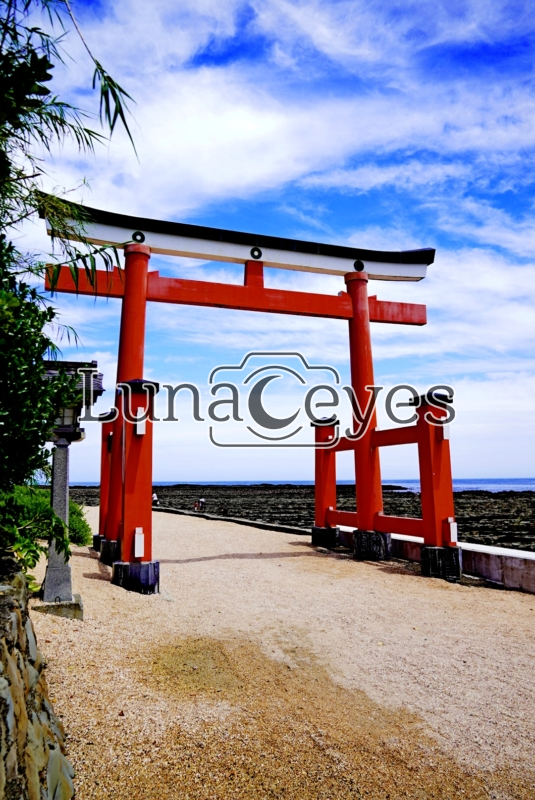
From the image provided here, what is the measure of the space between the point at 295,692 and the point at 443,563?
482cm

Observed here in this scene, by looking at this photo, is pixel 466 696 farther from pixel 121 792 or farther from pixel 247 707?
pixel 121 792

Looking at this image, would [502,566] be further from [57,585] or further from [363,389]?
Result: [57,585]

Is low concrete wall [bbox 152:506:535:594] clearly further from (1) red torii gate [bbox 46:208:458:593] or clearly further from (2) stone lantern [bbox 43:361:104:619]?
(2) stone lantern [bbox 43:361:104:619]

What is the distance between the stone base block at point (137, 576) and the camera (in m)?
6.39

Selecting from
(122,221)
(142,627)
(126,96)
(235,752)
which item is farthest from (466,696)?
(122,221)

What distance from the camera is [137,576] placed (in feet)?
21.1

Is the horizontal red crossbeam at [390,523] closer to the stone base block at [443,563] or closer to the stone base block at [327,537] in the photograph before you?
the stone base block at [327,537]

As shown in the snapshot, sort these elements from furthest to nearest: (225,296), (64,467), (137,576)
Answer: (225,296) < (137,576) < (64,467)

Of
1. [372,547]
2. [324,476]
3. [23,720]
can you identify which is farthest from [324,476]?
[23,720]

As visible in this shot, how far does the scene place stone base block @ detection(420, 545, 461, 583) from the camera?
25.2ft

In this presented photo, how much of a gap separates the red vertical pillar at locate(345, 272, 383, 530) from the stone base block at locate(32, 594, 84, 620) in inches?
225

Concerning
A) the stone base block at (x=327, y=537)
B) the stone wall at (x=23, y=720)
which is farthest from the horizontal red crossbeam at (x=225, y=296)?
the stone wall at (x=23, y=720)

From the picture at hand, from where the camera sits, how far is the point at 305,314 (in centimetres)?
944

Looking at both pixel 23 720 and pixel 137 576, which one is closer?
pixel 23 720
